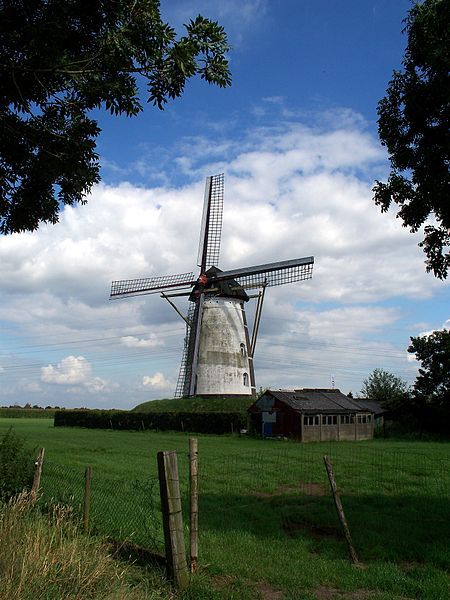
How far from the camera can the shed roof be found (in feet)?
139

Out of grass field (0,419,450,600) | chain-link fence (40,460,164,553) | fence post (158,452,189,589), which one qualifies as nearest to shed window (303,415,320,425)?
grass field (0,419,450,600)

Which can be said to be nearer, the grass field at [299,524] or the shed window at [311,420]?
the grass field at [299,524]

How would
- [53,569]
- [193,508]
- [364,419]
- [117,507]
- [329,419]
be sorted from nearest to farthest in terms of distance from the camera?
[53,569]
[193,508]
[117,507]
[329,419]
[364,419]

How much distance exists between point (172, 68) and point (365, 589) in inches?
326

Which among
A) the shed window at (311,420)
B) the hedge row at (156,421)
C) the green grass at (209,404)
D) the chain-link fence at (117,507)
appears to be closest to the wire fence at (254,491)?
the chain-link fence at (117,507)

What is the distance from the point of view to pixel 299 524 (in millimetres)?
12570

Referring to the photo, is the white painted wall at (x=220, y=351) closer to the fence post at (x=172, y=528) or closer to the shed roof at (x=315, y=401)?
the shed roof at (x=315, y=401)

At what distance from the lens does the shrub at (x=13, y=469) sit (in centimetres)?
1123

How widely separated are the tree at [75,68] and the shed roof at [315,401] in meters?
34.4

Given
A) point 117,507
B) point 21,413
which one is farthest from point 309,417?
point 21,413

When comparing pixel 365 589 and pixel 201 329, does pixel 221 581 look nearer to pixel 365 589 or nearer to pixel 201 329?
pixel 365 589

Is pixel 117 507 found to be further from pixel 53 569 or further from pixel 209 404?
pixel 209 404

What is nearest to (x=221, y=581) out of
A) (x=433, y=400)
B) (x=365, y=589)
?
(x=365, y=589)

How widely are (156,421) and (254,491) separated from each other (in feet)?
126
